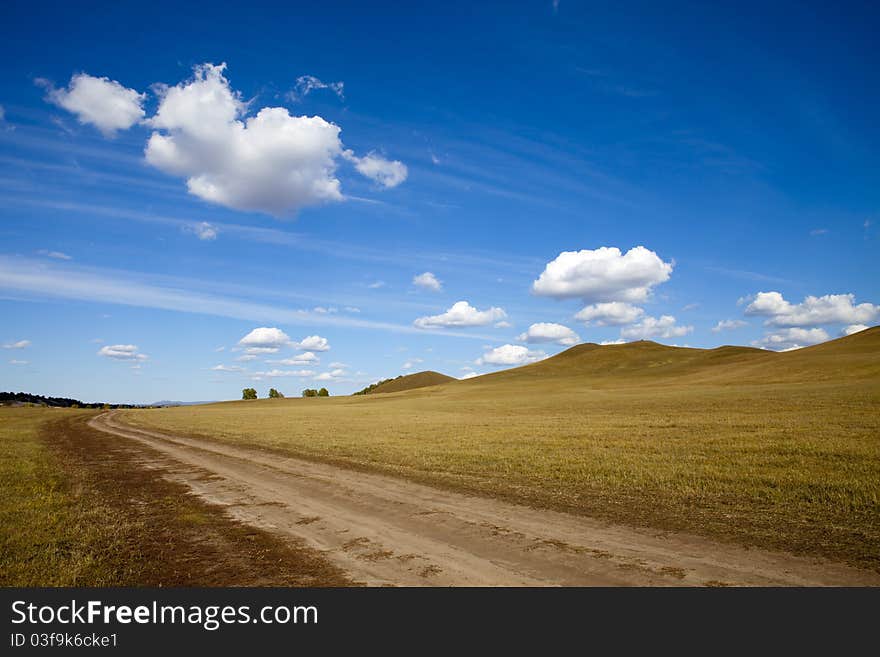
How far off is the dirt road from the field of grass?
70cm

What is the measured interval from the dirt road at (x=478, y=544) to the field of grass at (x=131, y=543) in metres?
0.70

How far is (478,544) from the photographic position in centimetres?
948

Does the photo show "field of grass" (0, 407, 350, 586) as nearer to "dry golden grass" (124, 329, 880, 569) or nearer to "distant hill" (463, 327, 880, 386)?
"dry golden grass" (124, 329, 880, 569)

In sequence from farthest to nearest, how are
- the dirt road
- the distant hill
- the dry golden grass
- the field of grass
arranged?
the distant hill < the dry golden grass < the field of grass < the dirt road

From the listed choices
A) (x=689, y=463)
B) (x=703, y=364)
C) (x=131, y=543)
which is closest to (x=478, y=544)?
(x=131, y=543)

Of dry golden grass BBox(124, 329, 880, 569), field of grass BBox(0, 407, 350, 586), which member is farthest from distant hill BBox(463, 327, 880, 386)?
field of grass BBox(0, 407, 350, 586)

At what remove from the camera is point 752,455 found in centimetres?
1955

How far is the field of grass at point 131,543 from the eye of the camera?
7848mm

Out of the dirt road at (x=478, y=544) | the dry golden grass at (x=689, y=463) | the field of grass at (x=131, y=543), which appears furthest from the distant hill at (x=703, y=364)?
the field of grass at (x=131, y=543)

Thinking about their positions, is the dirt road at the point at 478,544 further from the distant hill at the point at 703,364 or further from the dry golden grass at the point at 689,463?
the distant hill at the point at 703,364

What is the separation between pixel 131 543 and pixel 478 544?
685 cm

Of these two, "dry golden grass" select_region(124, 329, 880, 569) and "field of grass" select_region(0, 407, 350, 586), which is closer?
"field of grass" select_region(0, 407, 350, 586)

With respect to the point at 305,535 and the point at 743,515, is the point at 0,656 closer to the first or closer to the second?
the point at 305,535

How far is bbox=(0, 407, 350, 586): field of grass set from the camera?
7.85 m
